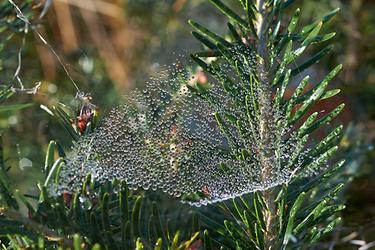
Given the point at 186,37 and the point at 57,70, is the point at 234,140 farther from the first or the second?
the point at 57,70

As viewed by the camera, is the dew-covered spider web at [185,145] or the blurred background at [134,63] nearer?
the dew-covered spider web at [185,145]

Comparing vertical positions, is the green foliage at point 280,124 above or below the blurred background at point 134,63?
below

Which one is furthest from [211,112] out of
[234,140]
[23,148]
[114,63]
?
[114,63]

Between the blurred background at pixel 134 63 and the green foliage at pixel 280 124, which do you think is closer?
the green foliage at pixel 280 124

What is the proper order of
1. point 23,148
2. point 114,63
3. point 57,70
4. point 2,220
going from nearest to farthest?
point 2,220
point 23,148
point 57,70
point 114,63

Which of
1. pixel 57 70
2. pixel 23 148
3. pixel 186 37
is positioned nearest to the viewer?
pixel 23 148

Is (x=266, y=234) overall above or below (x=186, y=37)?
below
